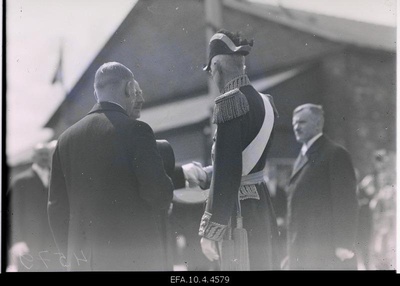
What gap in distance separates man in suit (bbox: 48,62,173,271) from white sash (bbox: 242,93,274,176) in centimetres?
48

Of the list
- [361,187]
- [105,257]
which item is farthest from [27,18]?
[361,187]

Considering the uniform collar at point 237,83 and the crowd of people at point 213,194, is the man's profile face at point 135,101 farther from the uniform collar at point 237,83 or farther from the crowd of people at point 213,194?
the uniform collar at point 237,83

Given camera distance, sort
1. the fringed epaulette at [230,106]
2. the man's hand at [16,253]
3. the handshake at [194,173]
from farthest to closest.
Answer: the man's hand at [16,253], the handshake at [194,173], the fringed epaulette at [230,106]

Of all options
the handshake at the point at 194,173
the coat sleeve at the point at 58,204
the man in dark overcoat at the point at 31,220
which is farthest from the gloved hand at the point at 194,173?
the man in dark overcoat at the point at 31,220

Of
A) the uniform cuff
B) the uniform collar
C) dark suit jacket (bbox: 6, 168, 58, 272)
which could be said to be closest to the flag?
dark suit jacket (bbox: 6, 168, 58, 272)

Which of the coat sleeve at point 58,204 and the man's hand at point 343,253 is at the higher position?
the coat sleeve at point 58,204

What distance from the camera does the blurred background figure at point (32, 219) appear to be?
4668 millimetres

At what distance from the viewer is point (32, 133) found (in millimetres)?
4703

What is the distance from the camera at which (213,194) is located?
4.54 metres

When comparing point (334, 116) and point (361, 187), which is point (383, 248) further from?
point (334, 116)

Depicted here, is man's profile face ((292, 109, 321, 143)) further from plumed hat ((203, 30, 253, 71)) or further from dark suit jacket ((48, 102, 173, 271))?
dark suit jacket ((48, 102, 173, 271))

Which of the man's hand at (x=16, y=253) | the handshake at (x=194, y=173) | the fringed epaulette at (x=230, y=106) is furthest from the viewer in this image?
the man's hand at (x=16, y=253)

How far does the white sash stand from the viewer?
4.55 m

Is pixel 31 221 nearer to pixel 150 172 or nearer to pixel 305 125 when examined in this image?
pixel 150 172
